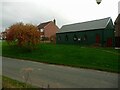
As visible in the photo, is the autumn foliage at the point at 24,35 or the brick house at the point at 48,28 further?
the brick house at the point at 48,28

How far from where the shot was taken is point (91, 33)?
2146 inches

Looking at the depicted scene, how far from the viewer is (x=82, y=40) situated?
57.5m

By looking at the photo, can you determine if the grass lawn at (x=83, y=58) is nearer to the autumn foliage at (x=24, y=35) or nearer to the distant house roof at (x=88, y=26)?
the autumn foliage at (x=24, y=35)

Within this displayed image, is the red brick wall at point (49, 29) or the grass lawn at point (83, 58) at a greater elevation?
the red brick wall at point (49, 29)

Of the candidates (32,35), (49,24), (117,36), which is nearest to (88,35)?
(117,36)

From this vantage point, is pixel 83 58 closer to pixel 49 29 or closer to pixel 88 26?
pixel 88 26

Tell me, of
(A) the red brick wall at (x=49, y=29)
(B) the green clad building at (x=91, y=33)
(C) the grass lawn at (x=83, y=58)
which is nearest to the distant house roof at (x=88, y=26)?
(B) the green clad building at (x=91, y=33)

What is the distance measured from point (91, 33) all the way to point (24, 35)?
1998 cm

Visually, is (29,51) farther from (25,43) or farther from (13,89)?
(13,89)

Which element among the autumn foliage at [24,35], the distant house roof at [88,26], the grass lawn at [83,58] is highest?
the distant house roof at [88,26]

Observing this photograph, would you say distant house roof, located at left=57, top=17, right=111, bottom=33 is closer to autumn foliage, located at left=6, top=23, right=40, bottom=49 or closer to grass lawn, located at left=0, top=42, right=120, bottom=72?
autumn foliage, located at left=6, top=23, right=40, bottom=49

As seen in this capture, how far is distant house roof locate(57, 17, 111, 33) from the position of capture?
52.6 m

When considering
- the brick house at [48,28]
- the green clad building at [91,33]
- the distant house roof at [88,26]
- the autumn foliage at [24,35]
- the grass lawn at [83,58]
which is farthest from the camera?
the brick house at [48,28]

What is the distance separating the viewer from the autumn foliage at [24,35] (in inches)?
1533
